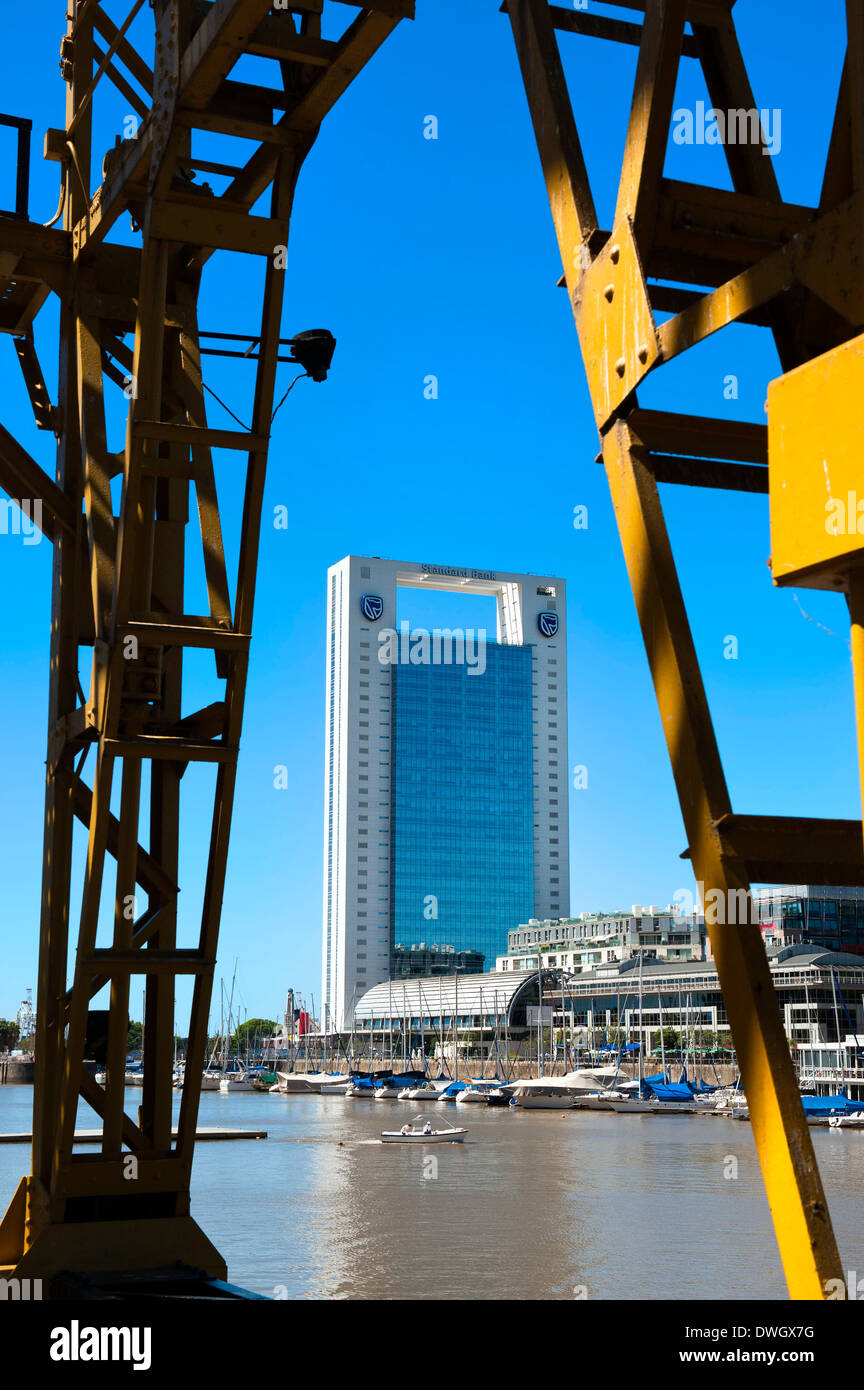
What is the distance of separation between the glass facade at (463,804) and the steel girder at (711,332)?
18117 centimetres

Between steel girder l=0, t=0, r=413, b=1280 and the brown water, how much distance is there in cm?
808

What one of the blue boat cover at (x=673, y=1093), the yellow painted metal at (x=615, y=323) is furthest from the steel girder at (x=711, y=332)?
the blue boat cover at (x=673, y=1093)

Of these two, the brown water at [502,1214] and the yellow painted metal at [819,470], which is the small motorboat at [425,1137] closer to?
the brown water at [502,1214]

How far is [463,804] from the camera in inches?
7377

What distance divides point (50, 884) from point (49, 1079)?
133 cm

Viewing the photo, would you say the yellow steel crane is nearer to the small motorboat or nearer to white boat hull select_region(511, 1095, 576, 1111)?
the small motorboat

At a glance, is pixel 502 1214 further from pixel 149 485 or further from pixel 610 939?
pixel 610 939

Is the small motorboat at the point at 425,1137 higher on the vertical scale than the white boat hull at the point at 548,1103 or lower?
higher

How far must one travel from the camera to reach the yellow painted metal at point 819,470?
7.86 ft

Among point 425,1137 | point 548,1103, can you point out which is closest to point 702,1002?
point 548,1103

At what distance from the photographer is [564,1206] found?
36.1 meters
